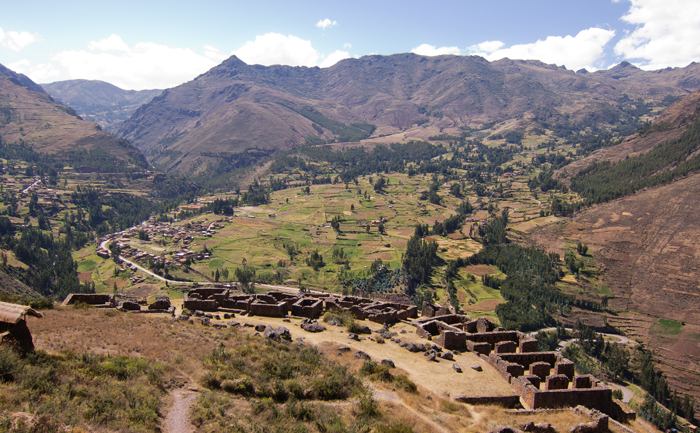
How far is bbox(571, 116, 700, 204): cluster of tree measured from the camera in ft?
505

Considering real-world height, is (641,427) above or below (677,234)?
below

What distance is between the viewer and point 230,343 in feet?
96.5

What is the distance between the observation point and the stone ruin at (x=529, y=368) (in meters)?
28.6

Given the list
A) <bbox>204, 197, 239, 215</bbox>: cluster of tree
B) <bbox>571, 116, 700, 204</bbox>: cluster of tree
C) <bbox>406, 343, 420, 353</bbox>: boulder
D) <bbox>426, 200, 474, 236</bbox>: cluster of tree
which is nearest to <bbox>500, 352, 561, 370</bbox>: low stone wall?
<bbox>406, 343, 420, 353</bbox>: boulder

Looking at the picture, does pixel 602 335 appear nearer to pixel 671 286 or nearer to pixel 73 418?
pixel 671 286

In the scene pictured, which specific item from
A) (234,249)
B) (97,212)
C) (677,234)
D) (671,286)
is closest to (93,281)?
(234,249)

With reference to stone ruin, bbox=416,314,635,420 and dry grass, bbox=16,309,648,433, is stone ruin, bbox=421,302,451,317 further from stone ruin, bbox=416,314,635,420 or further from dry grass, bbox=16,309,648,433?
dry grass, bbox=16,309,648,433

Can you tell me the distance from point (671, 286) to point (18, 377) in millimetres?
130371

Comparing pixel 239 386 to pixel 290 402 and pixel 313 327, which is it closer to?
pixel 290 402

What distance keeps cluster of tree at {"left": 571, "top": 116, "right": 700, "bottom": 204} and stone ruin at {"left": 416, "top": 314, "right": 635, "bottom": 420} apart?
14751 cm

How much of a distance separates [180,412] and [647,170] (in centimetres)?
21180

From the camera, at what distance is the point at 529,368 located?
110ft

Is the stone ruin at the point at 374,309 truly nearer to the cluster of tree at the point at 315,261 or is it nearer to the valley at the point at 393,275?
the valley at the point at 393,275

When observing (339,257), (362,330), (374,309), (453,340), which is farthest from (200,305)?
(339,257)
